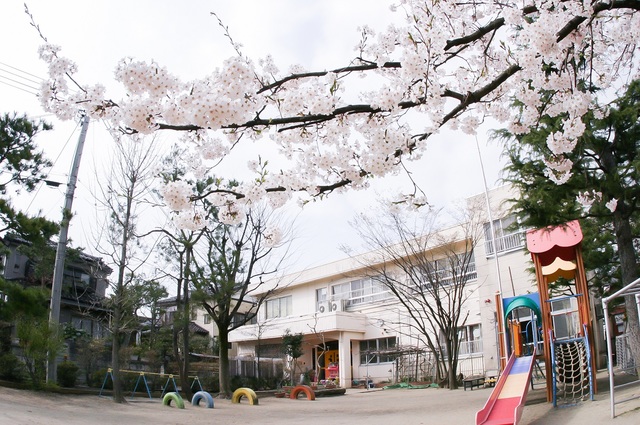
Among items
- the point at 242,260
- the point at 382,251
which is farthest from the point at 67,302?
the point at 382,251

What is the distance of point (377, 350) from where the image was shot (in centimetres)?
2378

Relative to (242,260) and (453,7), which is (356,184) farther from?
(242,260)

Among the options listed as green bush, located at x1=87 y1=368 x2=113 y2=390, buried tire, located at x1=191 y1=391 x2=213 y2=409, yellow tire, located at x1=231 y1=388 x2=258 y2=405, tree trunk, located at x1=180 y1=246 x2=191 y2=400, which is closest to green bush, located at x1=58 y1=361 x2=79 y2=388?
green bush, located at x1=87 y1=368 x2=113 y2=390

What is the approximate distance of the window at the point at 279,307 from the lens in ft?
100

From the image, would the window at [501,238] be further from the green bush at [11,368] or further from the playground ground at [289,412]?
the green bush at [11,368]

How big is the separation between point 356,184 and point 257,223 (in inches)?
515

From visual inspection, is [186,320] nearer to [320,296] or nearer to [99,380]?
[99,380]

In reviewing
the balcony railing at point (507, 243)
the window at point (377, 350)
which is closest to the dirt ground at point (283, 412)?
the balcony railing at point (507, 243)

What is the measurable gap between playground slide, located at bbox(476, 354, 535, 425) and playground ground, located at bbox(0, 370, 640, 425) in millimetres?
370

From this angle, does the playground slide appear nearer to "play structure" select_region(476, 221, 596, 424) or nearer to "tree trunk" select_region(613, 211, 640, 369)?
"play structure" select_region(476, 221, 596, 424)

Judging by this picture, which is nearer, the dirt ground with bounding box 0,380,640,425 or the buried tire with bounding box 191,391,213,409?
the dirt ground with bounding box 0,380,640,425

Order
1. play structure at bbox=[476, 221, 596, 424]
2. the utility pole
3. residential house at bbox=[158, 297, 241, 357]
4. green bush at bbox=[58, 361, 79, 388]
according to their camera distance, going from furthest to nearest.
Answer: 1. residential house at bbox=[158, 297, 241, 357]
2. green bush at bbox=[58, 361, 79, 388]
3. the utility pole
4. play structure at bbox=[476, 221, 596, 424]

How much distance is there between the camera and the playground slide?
7.81 meters

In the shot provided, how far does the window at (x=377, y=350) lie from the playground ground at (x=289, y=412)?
31.1 feet
